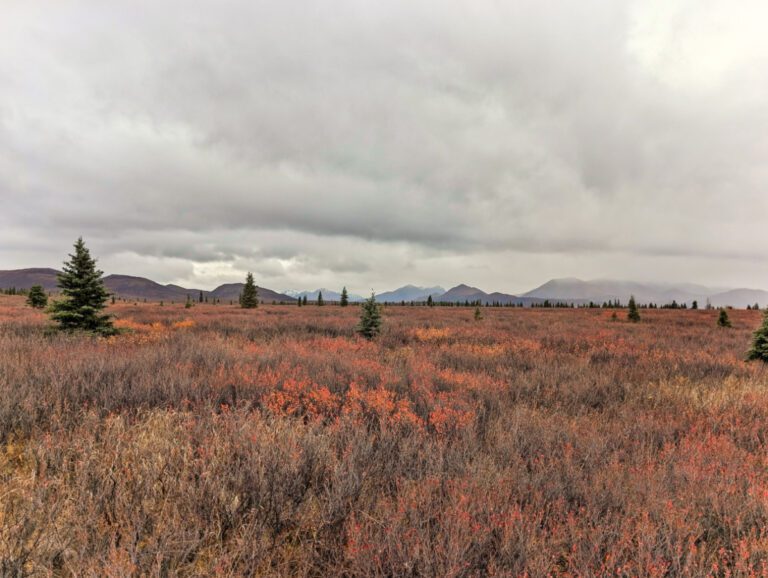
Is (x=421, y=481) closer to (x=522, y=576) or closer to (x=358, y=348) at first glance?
(x=522, y=576)

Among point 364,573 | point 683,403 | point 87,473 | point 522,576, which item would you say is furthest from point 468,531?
point 683,403

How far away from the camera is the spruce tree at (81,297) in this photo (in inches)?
522

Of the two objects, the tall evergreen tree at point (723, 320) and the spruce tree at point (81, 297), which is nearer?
the spruce tree at point (81, 297)

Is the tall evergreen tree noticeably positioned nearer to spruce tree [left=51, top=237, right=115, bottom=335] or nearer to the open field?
the open field

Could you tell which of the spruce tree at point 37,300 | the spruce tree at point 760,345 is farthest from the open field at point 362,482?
the spruce tree at point 37,300

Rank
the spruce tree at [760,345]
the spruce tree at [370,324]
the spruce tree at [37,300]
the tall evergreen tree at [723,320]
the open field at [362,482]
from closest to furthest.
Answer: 1. the open field at [362,482]
2. the spruce tree at [760,345]
3. the spruce tree at [370,324]
4. the tall evergreen tree at [723,320]
5. the spruce tree at [37,300]

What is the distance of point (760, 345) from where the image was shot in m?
11.9

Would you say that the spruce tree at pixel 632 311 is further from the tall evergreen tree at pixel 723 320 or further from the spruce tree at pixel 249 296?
the spruce tree at pixel 249 296

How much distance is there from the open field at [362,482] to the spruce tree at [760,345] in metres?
→ 7.20

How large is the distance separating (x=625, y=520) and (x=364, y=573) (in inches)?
84.7

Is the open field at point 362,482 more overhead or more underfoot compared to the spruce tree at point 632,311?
more underfoot

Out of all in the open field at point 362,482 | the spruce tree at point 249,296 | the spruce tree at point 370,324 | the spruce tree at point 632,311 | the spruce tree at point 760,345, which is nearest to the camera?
the open field at point 362,482

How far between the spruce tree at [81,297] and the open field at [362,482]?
7731 millimetres

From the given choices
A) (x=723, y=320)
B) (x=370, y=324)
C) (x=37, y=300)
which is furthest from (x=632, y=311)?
(x=37, y=300)
